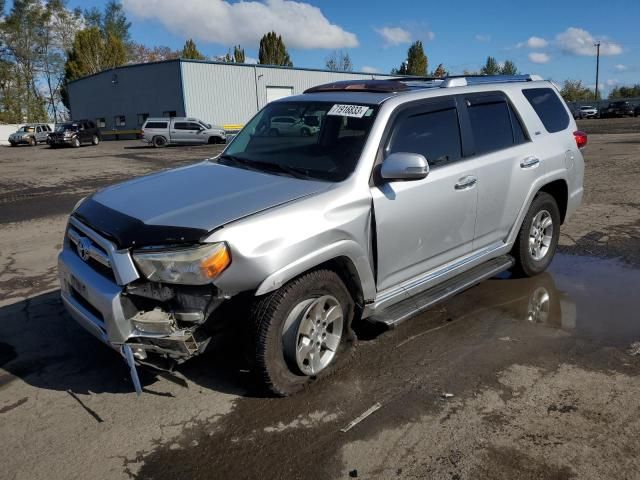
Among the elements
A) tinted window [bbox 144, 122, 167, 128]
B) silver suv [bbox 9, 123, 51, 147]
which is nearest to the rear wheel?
tinted window [bbox 144, 122, 167, 128]

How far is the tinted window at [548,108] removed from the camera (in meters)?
5.14

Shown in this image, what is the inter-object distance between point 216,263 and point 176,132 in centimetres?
3051

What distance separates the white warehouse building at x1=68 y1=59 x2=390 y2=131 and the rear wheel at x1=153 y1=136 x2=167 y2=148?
885 centimetres

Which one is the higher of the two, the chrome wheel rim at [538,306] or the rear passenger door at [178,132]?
the rear passenger door at [178,132]

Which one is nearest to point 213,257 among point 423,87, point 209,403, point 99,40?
point 209,403

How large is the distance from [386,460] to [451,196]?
2.06 meters

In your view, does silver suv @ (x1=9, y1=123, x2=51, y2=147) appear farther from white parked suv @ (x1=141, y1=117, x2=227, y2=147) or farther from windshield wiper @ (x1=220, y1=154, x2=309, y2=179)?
windshield wiper @ (x1=220, y1=154, x2=309, y2=179)

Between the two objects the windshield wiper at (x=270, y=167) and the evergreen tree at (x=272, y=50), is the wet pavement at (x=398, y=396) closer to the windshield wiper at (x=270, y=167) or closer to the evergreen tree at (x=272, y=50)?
the windshield wiper at (x=270, y=167)

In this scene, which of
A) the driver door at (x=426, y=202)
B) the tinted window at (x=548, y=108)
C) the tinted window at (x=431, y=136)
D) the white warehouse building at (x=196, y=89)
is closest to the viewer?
the driver door at (x=426, y=202)

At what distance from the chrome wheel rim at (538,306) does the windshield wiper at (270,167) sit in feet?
7.79

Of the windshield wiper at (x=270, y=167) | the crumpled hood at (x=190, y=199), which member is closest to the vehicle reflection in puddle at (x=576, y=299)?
the windshield wiper at (x=270, y=167)

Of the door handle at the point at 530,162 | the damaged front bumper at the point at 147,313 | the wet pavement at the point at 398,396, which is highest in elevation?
the door handle at the point at 530,162

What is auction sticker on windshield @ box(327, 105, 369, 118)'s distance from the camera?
383 cm

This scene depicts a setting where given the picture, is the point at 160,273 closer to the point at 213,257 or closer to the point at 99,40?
the point at 213,257
